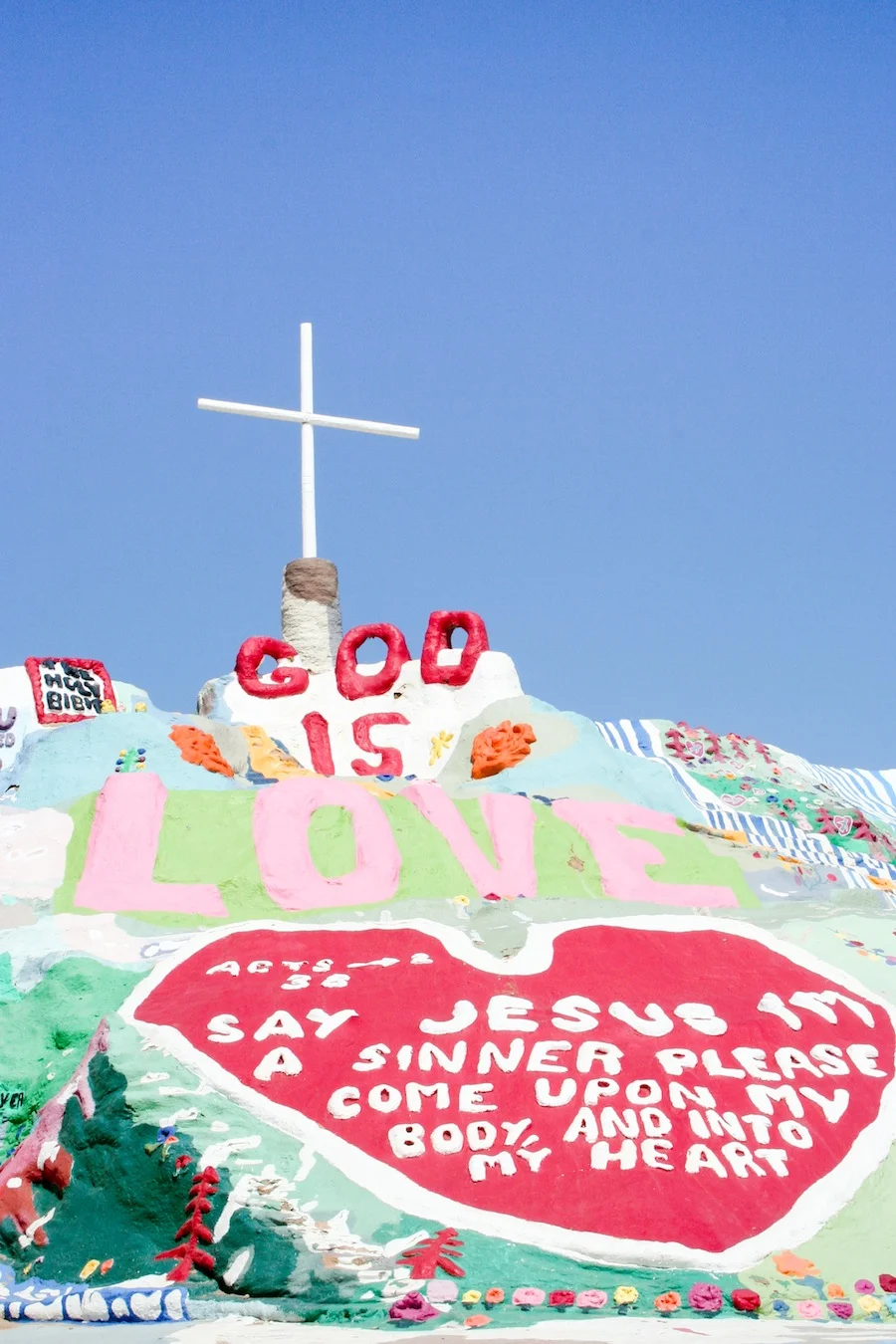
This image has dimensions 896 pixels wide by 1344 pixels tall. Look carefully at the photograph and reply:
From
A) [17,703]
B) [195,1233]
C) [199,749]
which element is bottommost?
[195,1233]

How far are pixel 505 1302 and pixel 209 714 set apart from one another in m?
11.4

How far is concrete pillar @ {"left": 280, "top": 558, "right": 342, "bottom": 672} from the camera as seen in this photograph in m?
19.3

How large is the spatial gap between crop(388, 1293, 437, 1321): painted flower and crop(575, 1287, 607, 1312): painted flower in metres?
0.69

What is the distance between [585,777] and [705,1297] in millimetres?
8056

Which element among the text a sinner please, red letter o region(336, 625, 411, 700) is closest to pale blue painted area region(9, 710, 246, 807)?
red letter o region(336, 625, 411, 700)

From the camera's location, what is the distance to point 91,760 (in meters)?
14.4

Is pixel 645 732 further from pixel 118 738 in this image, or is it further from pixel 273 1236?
pixel 273 1236

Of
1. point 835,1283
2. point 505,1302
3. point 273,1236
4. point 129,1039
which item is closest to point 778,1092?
point 835,1283

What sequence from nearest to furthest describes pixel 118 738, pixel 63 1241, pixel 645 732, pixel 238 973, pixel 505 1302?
pixel 505 1302 → pixel 63 1241 → pixel 238 973 → pixel 118 738 → pixel 645 732

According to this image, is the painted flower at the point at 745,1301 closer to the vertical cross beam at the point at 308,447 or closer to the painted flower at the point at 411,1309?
the painted flower at the point at 411,1309

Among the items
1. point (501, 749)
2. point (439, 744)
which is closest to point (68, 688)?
point (439, 744)

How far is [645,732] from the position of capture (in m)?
22.0

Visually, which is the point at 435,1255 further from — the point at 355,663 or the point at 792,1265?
Result: the point at 355,663

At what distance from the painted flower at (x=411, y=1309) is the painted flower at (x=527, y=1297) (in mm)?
406
